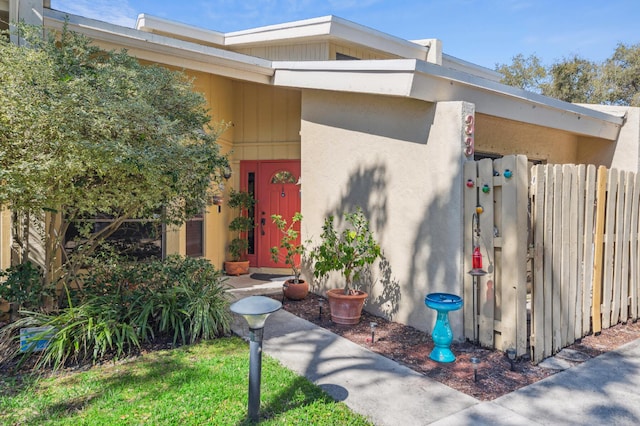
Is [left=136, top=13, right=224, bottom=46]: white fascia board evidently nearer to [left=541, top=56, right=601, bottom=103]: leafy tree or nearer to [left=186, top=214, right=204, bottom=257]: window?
[left=186, top=214, right=204, bottom=257]: window

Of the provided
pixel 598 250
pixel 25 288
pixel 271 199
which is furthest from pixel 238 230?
pixel 598 250

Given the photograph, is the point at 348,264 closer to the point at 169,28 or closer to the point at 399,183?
the point at 399,183

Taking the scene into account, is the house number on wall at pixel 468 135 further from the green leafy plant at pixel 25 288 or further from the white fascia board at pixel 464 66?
the white fascia board at pixel 464 66

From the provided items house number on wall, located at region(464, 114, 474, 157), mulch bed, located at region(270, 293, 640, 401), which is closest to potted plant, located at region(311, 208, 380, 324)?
mulch bed, located at region(270, 293, 640, 401)

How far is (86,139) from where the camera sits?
3.68 m

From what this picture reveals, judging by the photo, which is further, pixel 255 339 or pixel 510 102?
pixel 510 102

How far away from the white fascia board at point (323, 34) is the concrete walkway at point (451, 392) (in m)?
6.99

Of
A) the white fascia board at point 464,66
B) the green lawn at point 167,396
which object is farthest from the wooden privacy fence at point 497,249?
the white fascia board at point 464,66

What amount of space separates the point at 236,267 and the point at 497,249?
18.0 feet

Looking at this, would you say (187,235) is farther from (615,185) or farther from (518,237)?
(615,185)

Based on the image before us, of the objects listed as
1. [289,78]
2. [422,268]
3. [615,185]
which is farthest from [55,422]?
[615,185]

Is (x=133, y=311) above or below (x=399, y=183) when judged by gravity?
below

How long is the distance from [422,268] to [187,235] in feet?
14.4

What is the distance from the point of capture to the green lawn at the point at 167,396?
2.87 m
